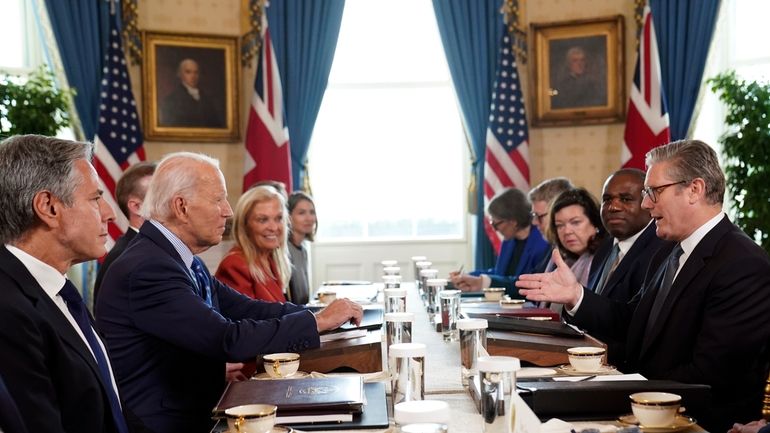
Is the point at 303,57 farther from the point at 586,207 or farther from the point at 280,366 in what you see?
the point at 280,366

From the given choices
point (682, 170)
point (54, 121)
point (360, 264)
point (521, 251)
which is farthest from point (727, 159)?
point (54, 121)

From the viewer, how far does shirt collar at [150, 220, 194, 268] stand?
124 inches

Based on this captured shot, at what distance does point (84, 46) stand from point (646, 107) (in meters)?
5.61

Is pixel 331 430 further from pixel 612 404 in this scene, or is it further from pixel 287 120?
pixel 287 120

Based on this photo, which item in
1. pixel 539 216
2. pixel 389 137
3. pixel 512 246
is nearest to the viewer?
pixel 539 216

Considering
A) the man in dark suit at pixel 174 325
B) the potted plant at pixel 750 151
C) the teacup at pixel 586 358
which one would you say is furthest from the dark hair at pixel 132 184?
the potted plant at pixel 750 151

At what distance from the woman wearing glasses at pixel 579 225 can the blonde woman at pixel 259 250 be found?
160 centimetres

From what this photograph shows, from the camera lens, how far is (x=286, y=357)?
2895mm

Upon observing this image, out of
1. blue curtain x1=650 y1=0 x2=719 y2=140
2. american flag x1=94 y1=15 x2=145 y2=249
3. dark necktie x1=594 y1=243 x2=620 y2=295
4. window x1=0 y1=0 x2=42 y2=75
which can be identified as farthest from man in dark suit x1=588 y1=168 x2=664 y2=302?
window x1=0 y1=0 x2=42 y2=75

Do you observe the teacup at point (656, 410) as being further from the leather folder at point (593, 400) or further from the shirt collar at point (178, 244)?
the shirt collar at point (178, 244)

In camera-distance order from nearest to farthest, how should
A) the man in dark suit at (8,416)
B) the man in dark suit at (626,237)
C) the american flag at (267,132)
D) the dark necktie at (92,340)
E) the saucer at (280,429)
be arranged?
the man in dark suit at (8,416) < the saucer at (280,429) < the dark necktie at (92,340) < the man in dark suit at (626,237) < the american flag at (267,132)

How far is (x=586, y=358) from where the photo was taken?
109 inches

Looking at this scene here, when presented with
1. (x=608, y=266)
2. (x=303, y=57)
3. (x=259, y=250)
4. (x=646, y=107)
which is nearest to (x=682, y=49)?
(x=646, y=107)

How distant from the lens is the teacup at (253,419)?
6.81 ft
